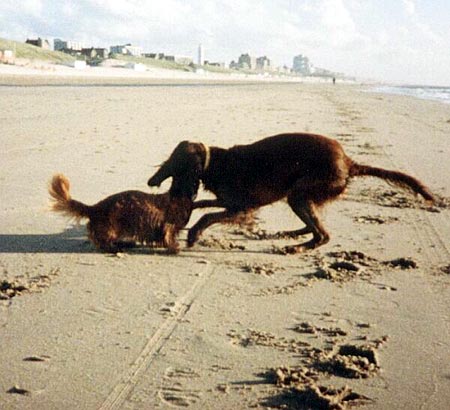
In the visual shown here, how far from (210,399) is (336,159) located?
2638 mm

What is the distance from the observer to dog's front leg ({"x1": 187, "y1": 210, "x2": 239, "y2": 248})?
14.5 feet

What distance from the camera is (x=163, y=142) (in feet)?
31.6

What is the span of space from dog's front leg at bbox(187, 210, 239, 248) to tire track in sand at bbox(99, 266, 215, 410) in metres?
0.75

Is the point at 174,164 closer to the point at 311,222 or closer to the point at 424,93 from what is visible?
the point at 311,222

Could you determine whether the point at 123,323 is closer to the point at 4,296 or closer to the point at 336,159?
the point at 4,296

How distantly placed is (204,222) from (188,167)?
0.42 m

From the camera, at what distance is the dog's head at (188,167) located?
445cm

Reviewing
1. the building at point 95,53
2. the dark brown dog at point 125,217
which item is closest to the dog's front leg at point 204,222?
the dark brown dog at point 125,217

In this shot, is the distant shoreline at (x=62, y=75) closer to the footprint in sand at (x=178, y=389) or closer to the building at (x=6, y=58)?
the building at (x=6, y=58)

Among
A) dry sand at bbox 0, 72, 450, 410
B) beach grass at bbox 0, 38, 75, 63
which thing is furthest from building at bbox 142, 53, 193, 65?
dry sand at bbox 0, 72, 450, 410

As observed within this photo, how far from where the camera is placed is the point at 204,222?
4465mm

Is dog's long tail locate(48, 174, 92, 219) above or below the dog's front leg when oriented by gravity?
above

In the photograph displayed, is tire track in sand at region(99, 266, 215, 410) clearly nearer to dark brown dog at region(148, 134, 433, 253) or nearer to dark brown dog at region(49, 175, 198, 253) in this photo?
dark brown dog at region(49, 175, 198, 253)

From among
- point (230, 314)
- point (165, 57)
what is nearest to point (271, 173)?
point (230, 314)
